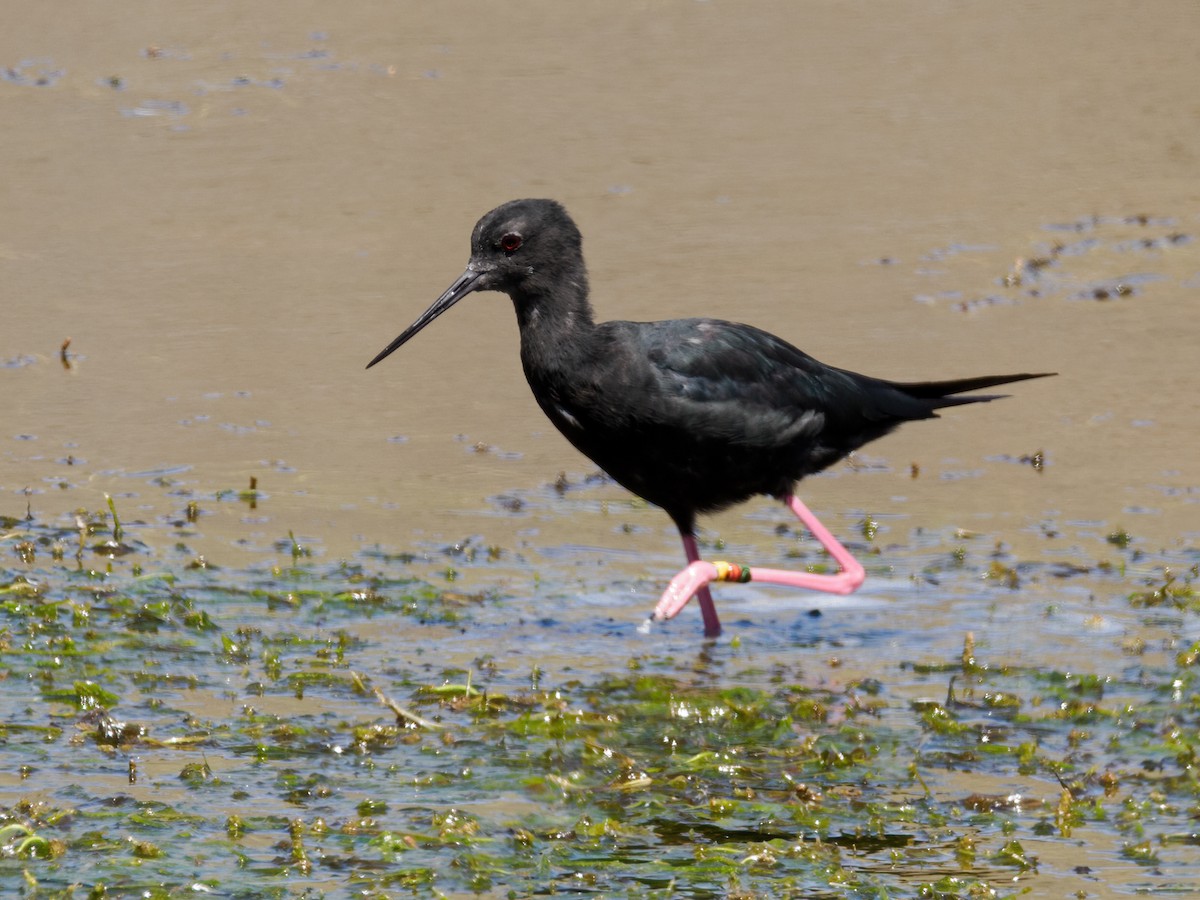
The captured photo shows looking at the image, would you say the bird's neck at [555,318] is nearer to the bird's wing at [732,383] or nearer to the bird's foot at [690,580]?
the bird's wing at [732,383]

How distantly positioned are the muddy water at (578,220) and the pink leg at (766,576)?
653mm

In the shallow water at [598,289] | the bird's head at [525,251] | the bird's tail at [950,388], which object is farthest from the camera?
the bird's tail at [950,388]

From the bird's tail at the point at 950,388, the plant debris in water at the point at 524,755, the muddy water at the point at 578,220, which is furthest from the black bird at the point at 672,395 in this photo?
the muddy water at the point at 578,220

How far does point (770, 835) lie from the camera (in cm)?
506

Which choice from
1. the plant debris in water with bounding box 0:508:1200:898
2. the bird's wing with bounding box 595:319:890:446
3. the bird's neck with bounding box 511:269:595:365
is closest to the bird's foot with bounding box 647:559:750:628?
the plant debris in water with bounding box 0:508:1200:898

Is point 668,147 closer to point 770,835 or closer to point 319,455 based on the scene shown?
point 319,455

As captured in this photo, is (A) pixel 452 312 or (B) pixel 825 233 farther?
(B) pixel 825 233

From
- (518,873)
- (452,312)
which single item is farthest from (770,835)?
(452,312)

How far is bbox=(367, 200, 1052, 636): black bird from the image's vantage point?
266 inches

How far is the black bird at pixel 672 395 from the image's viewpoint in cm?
675

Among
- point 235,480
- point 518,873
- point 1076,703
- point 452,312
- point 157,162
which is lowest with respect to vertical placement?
point 518,873

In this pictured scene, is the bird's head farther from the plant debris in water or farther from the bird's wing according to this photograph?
the plant debris in water

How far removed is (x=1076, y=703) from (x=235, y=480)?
3.88m

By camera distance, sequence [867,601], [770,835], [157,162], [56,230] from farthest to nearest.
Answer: [157,162] → [56,230] → [867,601] → [770,835]
